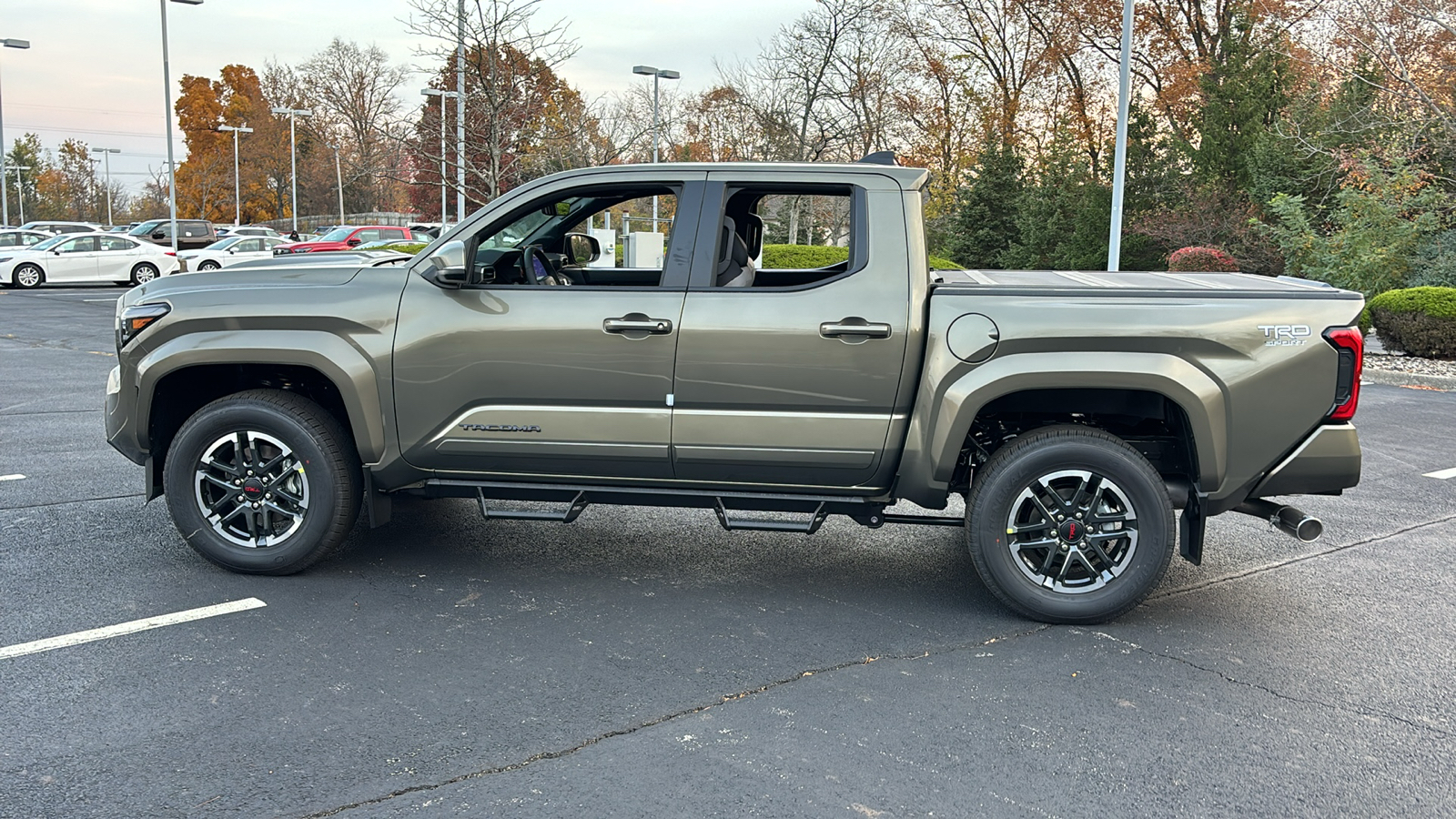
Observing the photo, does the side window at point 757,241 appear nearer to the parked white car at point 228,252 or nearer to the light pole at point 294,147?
the parked white car at point 228,252

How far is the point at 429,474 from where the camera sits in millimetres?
5207

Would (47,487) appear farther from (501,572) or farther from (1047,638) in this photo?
(1047,638)

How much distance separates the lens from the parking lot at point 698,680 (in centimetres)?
335

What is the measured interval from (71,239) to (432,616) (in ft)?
103

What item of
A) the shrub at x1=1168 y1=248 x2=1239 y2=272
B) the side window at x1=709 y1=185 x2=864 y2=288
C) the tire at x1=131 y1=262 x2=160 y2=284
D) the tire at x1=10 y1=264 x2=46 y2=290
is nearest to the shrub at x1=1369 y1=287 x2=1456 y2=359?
the shrub at x1=1168 y1=248 x2=1239 y2=272

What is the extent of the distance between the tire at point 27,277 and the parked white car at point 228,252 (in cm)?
346

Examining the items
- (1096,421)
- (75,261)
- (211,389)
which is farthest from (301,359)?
(75,261)

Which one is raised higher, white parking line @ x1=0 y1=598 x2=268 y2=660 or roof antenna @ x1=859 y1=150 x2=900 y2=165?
roof antenna @ x1=859 y1=150 x2=900 y2=165

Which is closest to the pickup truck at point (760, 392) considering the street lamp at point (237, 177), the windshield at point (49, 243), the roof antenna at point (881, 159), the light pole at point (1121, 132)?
the roof antenna at point (881, 159)

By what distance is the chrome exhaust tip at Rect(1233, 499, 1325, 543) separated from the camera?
14.8ft

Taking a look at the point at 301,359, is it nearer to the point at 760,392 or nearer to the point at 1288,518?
the point at 760,392

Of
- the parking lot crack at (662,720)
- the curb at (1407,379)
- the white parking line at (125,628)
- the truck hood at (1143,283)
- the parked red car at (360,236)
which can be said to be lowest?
the parking lot crack at (662,720)

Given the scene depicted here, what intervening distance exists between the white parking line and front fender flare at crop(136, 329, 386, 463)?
83cm

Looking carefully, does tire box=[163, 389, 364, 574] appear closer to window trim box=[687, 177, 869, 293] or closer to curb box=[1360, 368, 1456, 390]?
window trim box=[687, 177, 869, 293]
